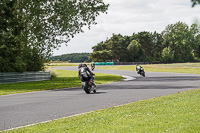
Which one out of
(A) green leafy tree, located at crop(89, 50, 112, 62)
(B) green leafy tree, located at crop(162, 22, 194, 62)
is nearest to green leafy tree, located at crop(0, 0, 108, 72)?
(A) green leafy tree, located at crop(89, 50, 112, 62)

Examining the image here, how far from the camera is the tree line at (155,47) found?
113188 millimetres

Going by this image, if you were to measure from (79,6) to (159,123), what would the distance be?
2575 centimetres

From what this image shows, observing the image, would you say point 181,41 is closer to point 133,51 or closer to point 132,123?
point 133,51

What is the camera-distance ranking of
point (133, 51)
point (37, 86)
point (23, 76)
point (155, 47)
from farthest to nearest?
point (155, 47)
point (133, 51)
point (23, 76)
point (37, 86)

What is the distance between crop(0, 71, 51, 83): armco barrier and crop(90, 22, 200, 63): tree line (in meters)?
84.6

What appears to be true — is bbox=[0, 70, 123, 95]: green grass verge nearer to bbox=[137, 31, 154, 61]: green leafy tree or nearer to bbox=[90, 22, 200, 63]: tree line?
bbox=[90, 22, 200, 63]: tree line

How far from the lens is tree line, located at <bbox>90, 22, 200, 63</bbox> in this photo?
113 meters

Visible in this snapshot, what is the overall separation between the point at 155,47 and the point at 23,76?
122322mm

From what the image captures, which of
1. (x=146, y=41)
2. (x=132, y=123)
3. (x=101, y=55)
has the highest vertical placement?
(x=146, y=41)

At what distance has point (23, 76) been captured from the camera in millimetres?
24438

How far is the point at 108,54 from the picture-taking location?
111438 millimetres

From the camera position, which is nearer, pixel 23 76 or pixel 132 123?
pixel 132 123

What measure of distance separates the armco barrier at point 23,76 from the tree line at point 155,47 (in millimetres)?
84631

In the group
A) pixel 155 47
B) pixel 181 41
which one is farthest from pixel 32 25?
pixel 155 47
